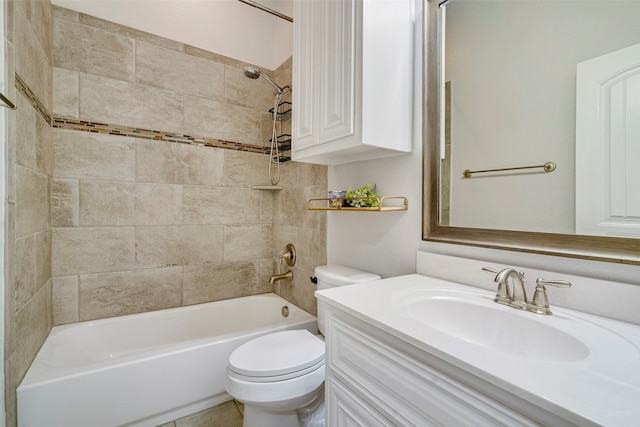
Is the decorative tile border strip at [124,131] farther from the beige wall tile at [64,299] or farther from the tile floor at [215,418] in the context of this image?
the tile floor at [215,418]

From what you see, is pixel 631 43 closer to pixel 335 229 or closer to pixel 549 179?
pixel 549 179

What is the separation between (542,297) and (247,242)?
2027mm

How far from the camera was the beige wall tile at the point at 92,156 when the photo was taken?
170 cm

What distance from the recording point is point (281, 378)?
1145 millimetres

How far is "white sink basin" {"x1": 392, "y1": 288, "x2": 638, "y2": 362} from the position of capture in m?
0.63

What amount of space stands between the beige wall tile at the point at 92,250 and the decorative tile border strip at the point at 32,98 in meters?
0.68

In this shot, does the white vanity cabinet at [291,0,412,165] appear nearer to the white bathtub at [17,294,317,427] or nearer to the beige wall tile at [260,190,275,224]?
the beige wall tile at [260,190,275,224]

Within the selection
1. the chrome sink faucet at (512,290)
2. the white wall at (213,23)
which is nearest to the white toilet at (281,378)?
the chrome sink faucet at (512,290)

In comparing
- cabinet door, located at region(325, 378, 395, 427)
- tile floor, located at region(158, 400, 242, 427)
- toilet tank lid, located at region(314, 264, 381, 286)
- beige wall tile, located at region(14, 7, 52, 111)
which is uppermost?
beige wall tile, located at region(14, 7, 52, 111)

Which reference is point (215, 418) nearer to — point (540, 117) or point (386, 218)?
point (386, 218)

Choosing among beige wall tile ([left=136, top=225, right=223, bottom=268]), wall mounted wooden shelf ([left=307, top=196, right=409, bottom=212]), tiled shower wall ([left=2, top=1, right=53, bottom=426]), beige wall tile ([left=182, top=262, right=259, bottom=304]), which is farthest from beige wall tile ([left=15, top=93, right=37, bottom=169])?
wall mounted wooden shelf ([left=307, top=196, right=409, bottom=212])

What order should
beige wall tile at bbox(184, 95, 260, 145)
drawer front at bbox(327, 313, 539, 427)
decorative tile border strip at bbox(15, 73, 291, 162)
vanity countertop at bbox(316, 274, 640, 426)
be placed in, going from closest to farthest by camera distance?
1. vanity countertop at bbox(316, 274, 640, 426)
2. drawer front at bbox(327, 313, 539, 427)
3. decorative tile border strip at bbox(15, 73, 291, 162)
4. beige wall tile at bbox(184, 95, 260, 145)

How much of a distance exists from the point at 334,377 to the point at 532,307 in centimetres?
65

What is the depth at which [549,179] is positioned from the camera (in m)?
0.94
